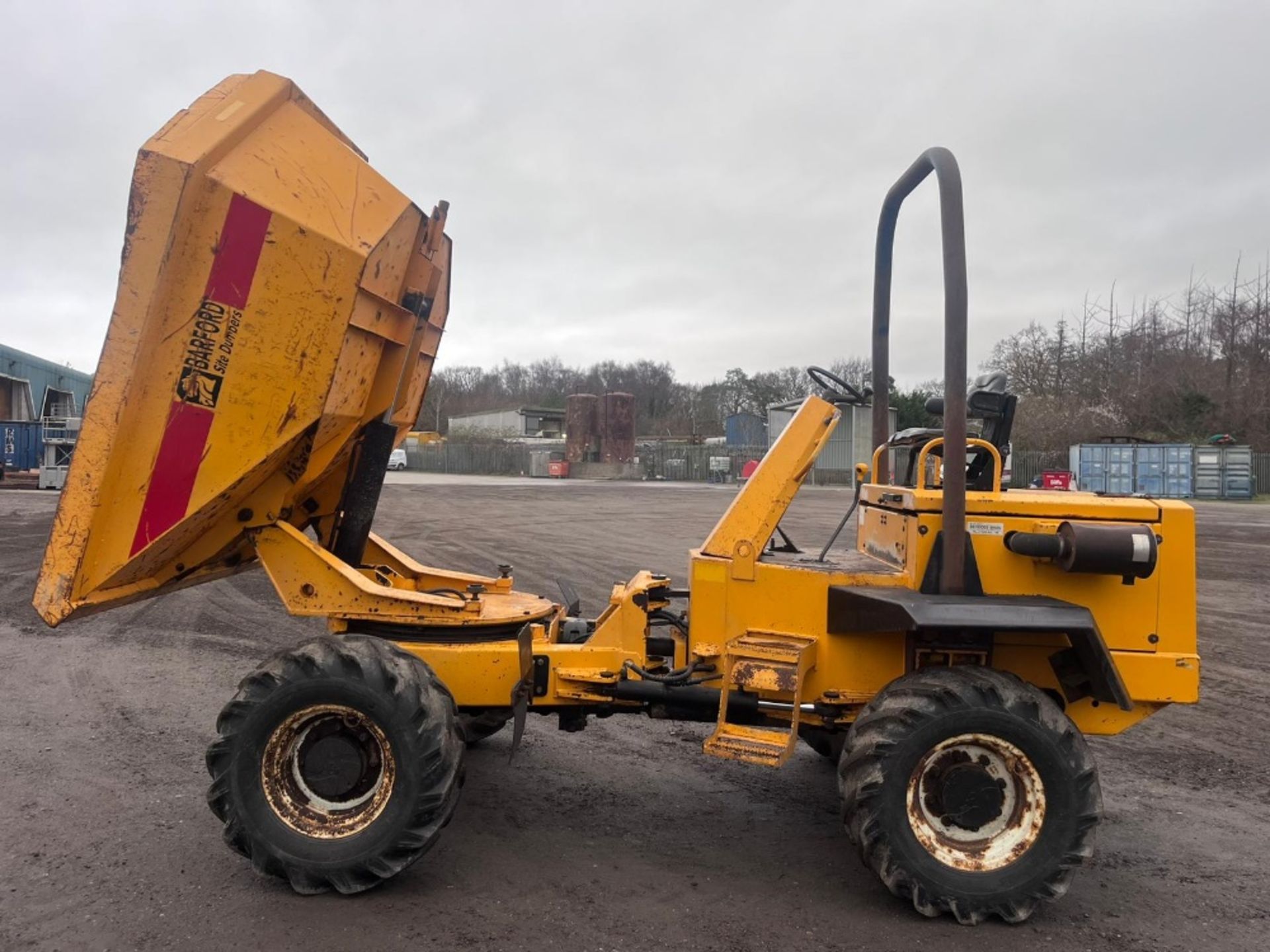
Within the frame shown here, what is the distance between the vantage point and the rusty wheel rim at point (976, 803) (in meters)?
3.41

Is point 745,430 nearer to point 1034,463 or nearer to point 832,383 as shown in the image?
point 1034,463

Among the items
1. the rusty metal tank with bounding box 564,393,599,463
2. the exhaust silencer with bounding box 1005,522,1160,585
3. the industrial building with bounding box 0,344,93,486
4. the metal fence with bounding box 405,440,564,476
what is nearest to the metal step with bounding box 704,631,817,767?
the exhaust silencer with bounding box 1005,522,1160,585

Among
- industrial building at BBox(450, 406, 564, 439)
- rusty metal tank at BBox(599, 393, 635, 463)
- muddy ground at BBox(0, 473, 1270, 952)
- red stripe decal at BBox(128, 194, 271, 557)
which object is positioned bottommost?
muddy ground at BBox(0, 473, 1270, 952)

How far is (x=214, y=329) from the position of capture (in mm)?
3633

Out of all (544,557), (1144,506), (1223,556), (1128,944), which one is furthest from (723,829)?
(1223,556)

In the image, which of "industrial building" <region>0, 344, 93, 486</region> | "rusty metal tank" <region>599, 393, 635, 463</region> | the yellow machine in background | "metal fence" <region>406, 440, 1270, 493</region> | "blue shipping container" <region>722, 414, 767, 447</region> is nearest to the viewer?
the yellow machine in background

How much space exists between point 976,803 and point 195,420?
3522 mm

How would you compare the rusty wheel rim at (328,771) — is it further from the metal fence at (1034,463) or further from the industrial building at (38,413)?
the metal fence at (1034,463)

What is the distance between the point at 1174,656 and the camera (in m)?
3.64

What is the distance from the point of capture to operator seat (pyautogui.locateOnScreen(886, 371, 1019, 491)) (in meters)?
4.02

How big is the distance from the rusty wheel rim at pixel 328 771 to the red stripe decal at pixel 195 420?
1012mm

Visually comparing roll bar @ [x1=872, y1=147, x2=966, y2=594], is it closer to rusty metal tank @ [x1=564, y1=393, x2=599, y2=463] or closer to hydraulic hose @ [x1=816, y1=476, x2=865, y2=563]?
hydraulic hose @ [x1=816, y1=476, x2=865, y2=563]

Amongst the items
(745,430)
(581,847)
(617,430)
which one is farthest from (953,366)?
(745,430)

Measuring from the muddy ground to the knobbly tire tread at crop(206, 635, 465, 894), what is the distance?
0.46 feet
